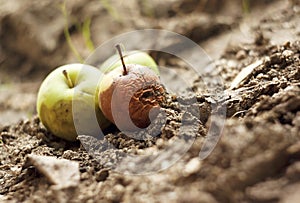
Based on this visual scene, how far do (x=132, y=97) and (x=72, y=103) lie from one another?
315 millimetres

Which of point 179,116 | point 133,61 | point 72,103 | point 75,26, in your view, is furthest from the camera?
point 75,26

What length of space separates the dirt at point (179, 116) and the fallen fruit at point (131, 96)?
2.3 inches

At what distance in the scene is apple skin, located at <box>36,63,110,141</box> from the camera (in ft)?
6.74

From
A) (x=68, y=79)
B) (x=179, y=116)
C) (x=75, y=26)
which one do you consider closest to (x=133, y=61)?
(x=68, y=79)

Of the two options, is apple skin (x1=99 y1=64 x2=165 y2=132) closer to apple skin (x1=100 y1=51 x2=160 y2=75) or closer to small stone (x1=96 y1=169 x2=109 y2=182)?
apple skin (x1=100 y1=51 x2=160 y2=75)

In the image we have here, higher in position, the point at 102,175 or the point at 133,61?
the point at 133,61

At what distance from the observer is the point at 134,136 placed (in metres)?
1.88

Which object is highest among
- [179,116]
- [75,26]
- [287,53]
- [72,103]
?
[75,26]

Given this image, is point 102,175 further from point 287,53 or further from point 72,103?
point 287,53

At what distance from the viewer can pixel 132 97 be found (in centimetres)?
188

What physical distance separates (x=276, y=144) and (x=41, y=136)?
1.26 metres

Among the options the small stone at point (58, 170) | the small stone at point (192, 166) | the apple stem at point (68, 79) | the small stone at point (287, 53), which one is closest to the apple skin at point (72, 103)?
the apple stem at point (68, 79)

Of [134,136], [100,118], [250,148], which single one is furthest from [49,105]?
[250,148]

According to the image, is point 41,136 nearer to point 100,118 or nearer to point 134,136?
point 100,118
